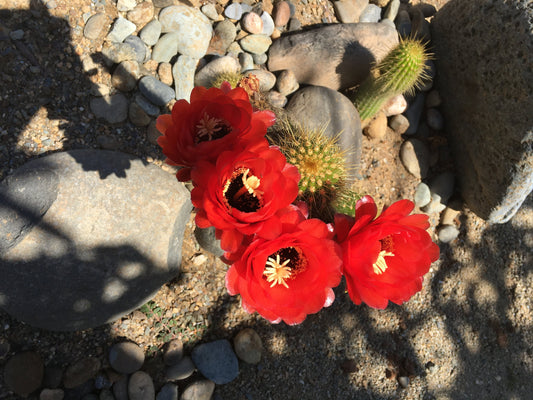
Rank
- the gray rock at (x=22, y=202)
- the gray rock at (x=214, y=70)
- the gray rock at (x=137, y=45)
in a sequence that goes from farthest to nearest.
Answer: the gray rock at (x=214, y=70)
the gray rock at (x=137, y=45)
the gray rock at (x=22, y=202)

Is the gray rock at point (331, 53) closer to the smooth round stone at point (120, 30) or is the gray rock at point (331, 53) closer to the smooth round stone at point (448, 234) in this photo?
the smooth round stone at point (120, 30)

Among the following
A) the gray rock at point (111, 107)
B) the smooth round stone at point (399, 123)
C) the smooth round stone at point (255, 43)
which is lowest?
the gray rock at point (111, 107)

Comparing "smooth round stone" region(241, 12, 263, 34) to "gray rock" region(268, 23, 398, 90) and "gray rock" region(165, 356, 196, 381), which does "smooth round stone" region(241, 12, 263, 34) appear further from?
"gray rock" region(165, 356, 196, 381)

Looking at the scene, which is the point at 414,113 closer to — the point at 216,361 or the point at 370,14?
the point at 370,14

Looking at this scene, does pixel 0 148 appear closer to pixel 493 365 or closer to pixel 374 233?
pixel 374 233

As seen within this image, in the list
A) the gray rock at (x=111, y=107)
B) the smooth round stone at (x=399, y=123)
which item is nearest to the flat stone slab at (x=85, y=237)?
the gray rock at (x=111, y=107)
